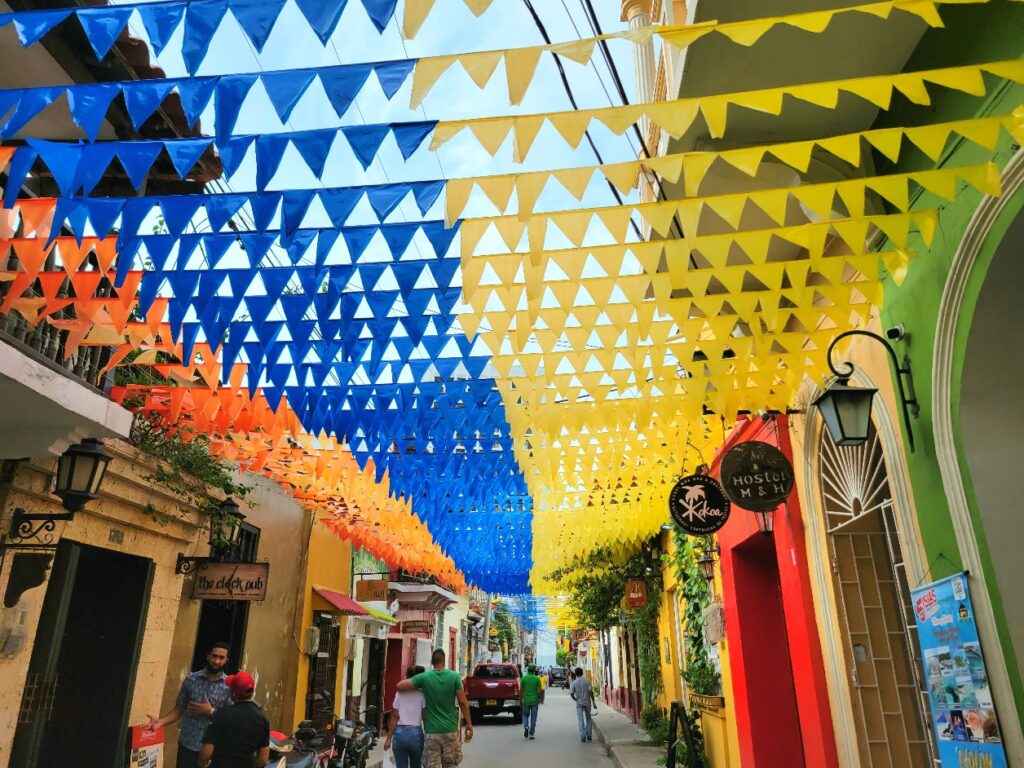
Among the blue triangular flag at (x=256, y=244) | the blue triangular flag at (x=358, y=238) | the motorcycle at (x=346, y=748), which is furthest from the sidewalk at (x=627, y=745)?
the blue triangular flag at (x=256, y=244)

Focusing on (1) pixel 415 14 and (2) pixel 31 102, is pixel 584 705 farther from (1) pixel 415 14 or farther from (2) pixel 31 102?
(1) pixel 415 14

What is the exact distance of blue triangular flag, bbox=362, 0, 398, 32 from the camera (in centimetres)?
254

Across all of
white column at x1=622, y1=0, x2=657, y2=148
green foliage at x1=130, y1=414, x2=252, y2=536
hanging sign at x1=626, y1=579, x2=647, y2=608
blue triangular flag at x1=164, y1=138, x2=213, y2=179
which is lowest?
hanging sign at x1=626, y1=579, x2=647, y2=608

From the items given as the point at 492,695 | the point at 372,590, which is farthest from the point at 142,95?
the point at 492,695

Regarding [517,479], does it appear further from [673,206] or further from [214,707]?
[673,206]

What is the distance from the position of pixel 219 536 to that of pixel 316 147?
6810 mm

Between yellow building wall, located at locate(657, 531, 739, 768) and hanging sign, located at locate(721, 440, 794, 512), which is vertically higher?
hanging sign, located at locate(721, 440, 794, 512)

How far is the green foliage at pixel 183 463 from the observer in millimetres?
7156

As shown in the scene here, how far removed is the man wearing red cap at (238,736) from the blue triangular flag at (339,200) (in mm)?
3482

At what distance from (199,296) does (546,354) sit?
2581 mm

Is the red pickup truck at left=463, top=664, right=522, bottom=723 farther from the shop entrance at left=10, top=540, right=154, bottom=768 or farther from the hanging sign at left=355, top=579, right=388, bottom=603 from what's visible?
the shop entrance at left=10, top=540, right=154, bottom=768

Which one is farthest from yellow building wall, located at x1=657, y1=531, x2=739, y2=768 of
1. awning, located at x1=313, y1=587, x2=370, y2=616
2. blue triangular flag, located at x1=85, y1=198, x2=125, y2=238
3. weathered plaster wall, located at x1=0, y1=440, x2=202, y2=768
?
blue triangular flag, located at x1=85, y1=198, x2=125, y2=238

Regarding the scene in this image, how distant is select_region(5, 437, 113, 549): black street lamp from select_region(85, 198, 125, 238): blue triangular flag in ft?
7.49

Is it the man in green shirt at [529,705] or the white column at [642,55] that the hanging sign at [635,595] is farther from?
the white column at [642,55]
